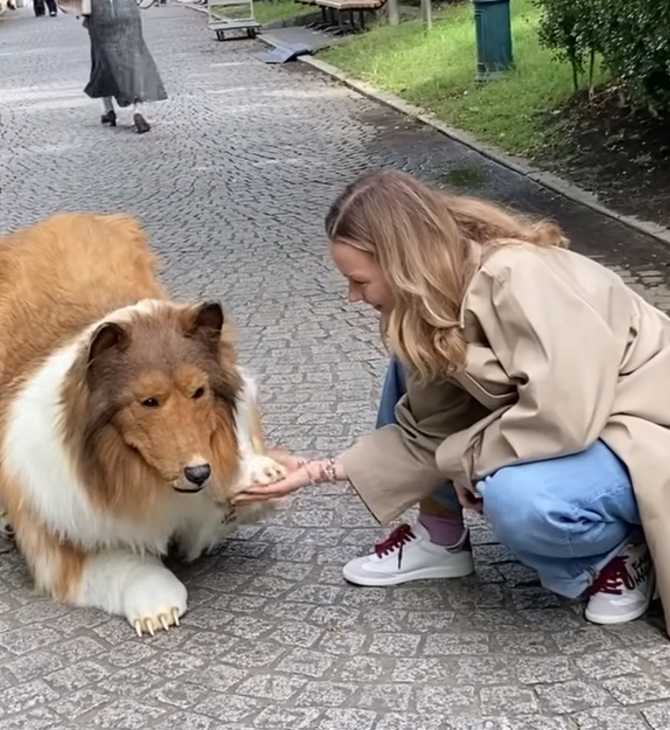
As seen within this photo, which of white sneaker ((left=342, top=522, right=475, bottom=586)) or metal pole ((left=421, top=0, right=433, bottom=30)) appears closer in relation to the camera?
white sneaker ((left=342, top=522, right=475, bottom=586))

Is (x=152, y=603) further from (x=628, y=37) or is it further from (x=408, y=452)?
(x=628, y=37)

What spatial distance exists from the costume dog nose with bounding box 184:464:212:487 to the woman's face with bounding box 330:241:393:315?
70 centimetres

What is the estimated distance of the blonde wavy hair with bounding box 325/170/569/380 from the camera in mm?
3383

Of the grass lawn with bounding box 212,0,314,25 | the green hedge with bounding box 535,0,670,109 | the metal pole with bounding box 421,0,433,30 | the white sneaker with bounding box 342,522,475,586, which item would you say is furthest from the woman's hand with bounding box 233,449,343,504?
the grass lawn with bounding box 212,0,314,25

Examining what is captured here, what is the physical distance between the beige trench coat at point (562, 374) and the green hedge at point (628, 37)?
5.29 metres

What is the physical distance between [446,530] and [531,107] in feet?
29.1

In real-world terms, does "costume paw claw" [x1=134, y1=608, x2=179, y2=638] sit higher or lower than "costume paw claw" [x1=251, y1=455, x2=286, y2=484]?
lower

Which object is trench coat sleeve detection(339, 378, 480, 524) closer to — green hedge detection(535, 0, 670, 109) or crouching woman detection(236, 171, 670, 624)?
crouching woman detection(236, 171, 670, 624)

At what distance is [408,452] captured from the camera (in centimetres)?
378

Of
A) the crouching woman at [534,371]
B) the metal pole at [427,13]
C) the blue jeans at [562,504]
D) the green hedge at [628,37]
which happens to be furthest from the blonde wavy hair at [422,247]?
the metal pole at [427,13]

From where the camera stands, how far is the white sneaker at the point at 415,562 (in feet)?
13.4

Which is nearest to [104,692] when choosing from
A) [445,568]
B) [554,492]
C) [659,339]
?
[445,568]

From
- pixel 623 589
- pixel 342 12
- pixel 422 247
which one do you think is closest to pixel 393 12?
pixel 342 12

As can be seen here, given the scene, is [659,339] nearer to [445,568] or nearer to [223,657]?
[445,568]
